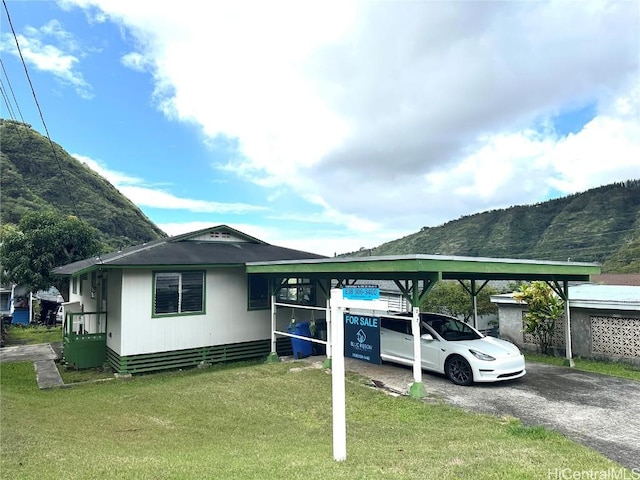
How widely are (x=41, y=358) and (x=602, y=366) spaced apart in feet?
55.3

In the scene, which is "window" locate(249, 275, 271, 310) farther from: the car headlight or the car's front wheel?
the car headlight

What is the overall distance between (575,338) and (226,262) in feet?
34.1

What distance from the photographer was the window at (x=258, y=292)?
43.0ft

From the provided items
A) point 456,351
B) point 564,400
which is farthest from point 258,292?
point 564,400

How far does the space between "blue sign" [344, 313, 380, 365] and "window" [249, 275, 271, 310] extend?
17.5 ft

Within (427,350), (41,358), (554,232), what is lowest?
(41,358)

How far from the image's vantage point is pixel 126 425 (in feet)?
21.4

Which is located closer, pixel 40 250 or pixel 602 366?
pixel 602 366

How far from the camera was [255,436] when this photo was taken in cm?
593

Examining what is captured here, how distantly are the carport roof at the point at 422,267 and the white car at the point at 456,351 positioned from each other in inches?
50.1

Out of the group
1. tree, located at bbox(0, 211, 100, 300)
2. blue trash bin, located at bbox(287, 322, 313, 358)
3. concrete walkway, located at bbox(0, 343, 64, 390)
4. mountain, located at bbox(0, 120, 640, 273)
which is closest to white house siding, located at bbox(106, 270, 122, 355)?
concrete walkway, located at bbox(0, 343, 64, 390)

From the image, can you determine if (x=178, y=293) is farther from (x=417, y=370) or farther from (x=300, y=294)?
(x=417, y=370)

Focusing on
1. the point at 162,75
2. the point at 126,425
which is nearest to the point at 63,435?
the point at 126,425

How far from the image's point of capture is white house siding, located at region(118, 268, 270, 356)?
35.9 feet
